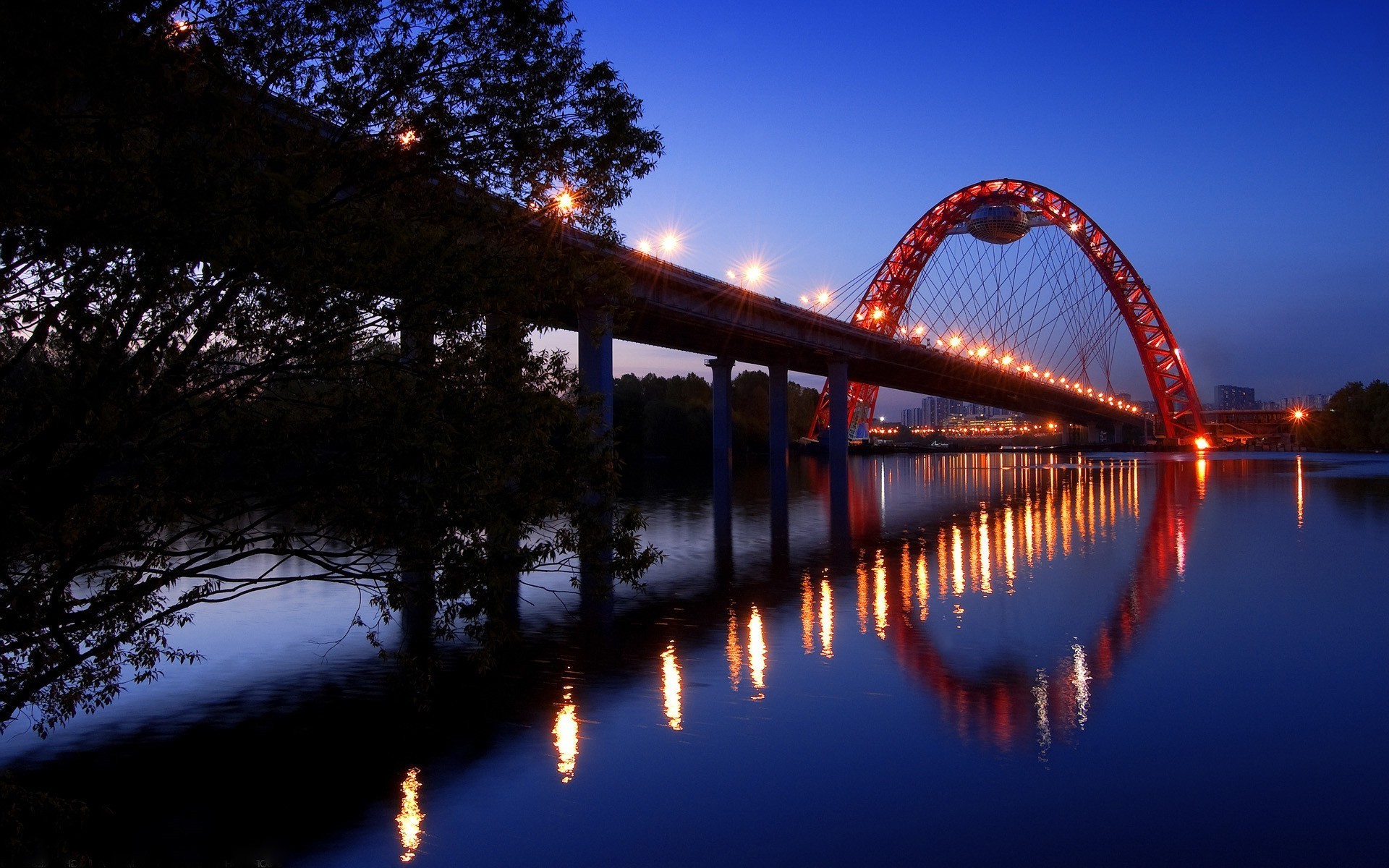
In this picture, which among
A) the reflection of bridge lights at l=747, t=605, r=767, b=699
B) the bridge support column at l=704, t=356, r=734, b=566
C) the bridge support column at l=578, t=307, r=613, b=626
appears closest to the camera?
the bridge support column at l=578, t=307, r=613, b=626

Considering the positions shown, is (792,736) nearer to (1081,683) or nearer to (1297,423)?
(1081,683)

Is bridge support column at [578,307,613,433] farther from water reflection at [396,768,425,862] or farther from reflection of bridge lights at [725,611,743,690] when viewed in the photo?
water reflection at [396,768,425,862]

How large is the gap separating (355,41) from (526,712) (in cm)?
617

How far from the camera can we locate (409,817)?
7242mm

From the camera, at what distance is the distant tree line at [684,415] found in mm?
95312

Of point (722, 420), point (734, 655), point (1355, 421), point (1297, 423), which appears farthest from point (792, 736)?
point (1297, 423)

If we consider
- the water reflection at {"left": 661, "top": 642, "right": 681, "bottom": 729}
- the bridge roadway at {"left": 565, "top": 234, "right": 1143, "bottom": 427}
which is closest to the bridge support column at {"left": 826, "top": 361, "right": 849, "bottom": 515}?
the bridge roadway at {"left": 565, "top": 234, "right": 1143, "bottom": 427}

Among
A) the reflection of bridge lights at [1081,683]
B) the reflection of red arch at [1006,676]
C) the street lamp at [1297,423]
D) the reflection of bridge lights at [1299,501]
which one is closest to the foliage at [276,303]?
the reflection of red arch at [1006,676]

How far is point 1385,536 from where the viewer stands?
24438 millimetres

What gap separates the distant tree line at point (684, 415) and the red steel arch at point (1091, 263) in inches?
Answer: 391

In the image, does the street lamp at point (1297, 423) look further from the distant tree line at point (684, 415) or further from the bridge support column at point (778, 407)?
the bridge support column at point (778, 407)

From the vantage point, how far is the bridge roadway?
157 ft

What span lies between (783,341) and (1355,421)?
86693 millimetres

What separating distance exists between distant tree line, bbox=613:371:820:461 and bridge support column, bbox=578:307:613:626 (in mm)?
24521
